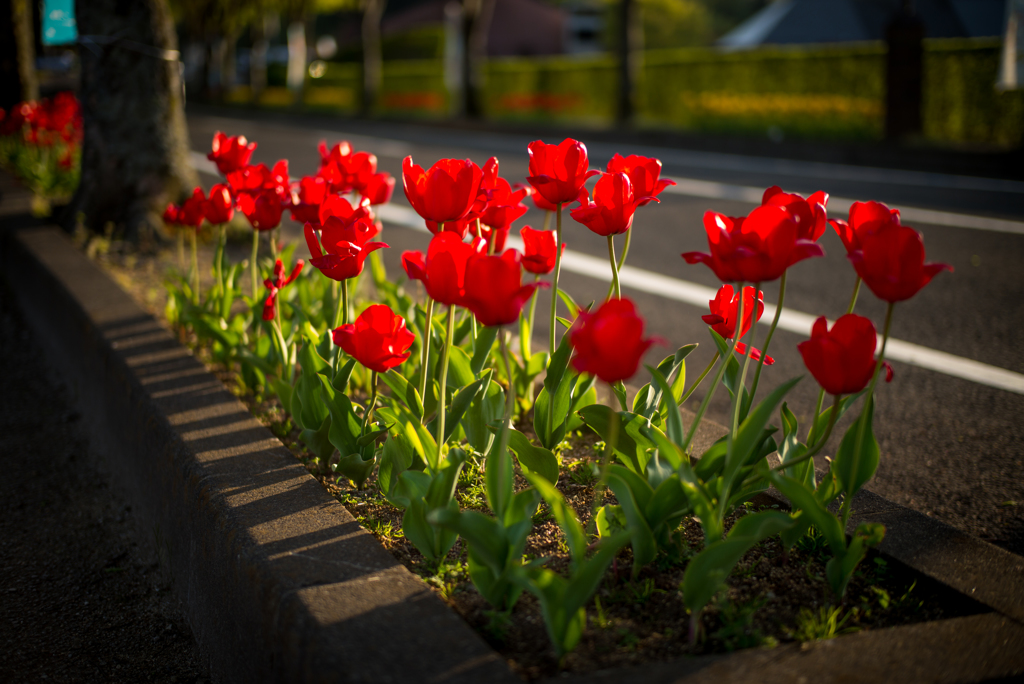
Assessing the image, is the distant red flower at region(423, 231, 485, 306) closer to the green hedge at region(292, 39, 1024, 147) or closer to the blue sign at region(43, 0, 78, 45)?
the blue sign at region(43, 0, 78, 45)

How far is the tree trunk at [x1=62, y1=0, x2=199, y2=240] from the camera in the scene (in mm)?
5055

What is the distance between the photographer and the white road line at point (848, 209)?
6.98 meters

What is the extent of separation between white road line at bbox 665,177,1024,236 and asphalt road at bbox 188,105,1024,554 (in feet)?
0.14

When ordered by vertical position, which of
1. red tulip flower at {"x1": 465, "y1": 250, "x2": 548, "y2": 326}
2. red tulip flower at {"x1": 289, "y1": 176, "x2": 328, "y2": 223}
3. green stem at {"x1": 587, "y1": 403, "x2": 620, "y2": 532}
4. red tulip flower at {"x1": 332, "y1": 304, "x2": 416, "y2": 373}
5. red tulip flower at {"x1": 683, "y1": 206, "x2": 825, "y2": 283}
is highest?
red tulip flower at {"x1": 289, "y1": 176, "x2": 328, "y2": 223}

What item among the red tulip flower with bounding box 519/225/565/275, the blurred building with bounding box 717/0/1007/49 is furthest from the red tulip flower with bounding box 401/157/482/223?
the blurred building with bounding box 717/0/1007/49

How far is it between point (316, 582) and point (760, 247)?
98cm

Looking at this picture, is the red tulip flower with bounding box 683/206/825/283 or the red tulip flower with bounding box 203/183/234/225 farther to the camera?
the red tulip flower with bounding box 203/183/234/225

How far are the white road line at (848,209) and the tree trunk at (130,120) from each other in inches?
136

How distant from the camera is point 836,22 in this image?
27750 mm

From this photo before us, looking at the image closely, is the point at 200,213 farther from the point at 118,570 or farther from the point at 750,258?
the point at 750,258

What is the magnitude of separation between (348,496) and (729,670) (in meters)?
1.05

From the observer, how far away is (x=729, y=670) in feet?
4.33

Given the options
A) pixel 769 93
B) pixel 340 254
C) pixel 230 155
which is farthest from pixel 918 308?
pixel 769 93

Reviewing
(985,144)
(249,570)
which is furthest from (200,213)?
(985,144)
